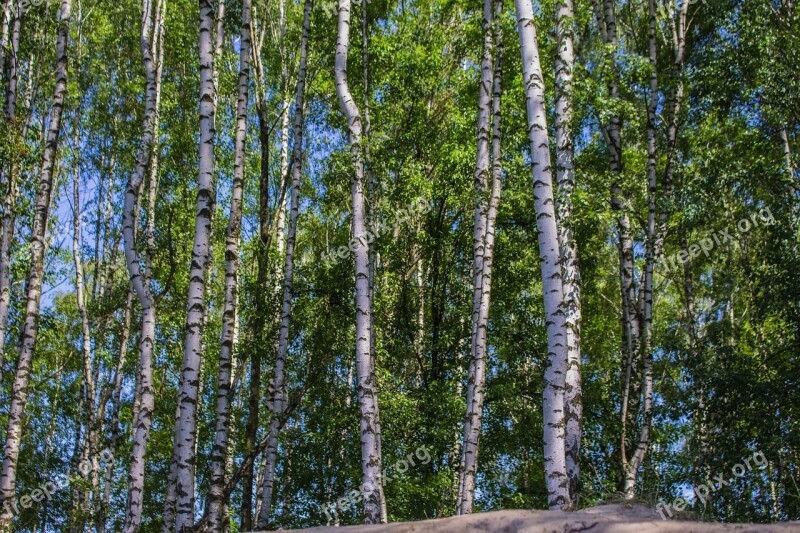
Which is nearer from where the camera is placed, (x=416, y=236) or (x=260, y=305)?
(x=260, y=305)

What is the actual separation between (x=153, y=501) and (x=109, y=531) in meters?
3.00

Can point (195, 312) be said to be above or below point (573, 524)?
above

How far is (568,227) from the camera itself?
9336 mm

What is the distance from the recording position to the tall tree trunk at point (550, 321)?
7.11 meters

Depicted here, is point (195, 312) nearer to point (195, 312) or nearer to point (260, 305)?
point (195, 312)

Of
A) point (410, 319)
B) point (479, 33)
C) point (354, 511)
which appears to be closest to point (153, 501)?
point (354, 511)

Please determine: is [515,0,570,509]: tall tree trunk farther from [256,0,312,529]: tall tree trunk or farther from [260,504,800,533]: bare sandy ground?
[256,0,312,529]: tall tree trunk

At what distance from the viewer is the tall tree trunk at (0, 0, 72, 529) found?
11719 millimetres

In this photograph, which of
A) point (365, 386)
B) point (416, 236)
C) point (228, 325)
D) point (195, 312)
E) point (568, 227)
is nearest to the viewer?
point (195, 312)

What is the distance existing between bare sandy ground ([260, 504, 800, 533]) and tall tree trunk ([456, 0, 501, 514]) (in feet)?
14.0

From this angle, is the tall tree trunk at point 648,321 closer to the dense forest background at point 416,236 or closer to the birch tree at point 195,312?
the dense forest background at point 416,236

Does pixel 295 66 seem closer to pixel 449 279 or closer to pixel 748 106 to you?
pixel 449 279

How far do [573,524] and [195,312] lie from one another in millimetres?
5690

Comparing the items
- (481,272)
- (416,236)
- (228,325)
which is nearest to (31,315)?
(228,325)
